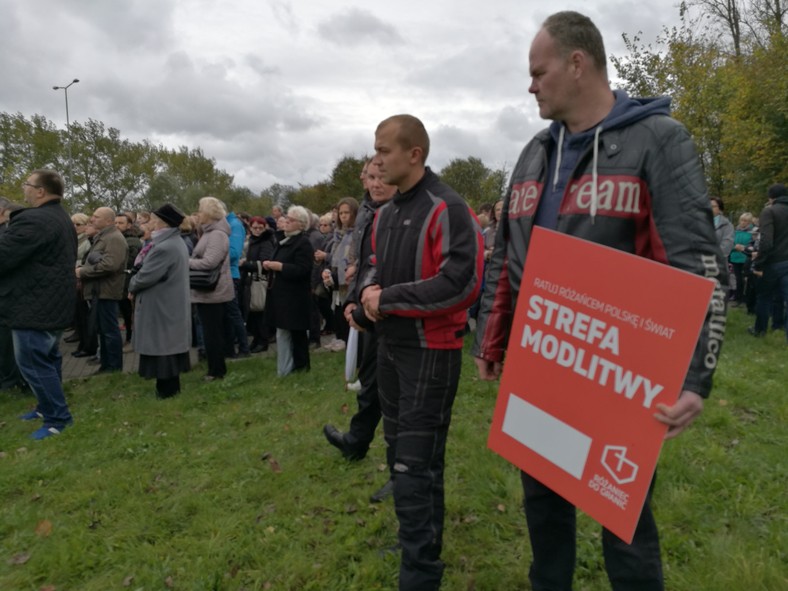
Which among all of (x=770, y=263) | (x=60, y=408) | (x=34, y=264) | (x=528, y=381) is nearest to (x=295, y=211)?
(x=34, y=264)

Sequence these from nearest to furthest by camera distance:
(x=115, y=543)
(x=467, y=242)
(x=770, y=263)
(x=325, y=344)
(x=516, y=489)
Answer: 1. (x=467, y=242)
2. (x=115, y=543)
3. (x=516, y=489)
4. (x=770, y=263)
5. (x=325, y=344)

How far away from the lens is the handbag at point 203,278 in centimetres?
674

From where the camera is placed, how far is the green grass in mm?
2936

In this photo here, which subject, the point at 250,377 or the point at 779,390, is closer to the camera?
the point at 779,390

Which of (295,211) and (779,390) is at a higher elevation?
(295,211)

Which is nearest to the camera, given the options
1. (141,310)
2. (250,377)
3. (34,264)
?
(34,264)

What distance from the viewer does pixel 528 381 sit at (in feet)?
6.36

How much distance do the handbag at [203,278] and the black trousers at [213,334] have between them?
0.26 meters

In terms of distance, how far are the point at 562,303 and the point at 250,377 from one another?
5.82m

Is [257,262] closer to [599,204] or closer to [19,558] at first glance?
[19,558]

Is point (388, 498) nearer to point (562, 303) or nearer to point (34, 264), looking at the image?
point (562, 303)

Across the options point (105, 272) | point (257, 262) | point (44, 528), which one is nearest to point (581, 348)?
point (44, 528)

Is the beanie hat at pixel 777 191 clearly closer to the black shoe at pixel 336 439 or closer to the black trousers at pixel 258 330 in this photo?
the black shoe at pixel 336 439

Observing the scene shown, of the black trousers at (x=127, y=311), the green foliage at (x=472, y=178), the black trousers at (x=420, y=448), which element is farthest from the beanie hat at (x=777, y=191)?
the green foliage at (x=472, y=178)
